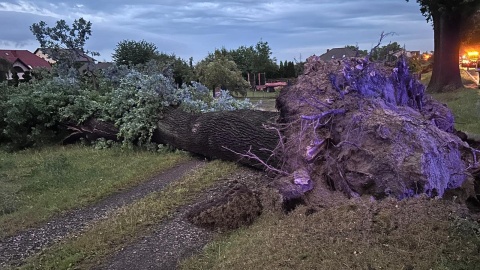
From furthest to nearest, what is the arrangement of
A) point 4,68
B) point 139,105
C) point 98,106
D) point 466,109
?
point 4,68, point 466,109, point 98,106, point 139,105

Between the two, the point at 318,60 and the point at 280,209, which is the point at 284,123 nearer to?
the point at 318,60

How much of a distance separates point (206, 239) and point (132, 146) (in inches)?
210

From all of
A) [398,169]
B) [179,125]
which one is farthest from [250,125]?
[398,169]

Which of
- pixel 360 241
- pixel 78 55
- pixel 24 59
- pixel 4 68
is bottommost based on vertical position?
pixel 360 241

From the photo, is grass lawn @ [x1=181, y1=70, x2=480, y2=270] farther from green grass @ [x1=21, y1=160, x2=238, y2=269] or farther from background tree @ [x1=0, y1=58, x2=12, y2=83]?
background tree @ [x1=0, y1=58, x2=12, y2=83]

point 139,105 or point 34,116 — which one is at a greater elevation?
point 139,105

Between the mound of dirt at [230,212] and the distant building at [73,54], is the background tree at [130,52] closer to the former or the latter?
the distant building at [73,54]

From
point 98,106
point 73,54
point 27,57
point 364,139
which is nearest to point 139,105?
point 98,106

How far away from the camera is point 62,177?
23.9 feet

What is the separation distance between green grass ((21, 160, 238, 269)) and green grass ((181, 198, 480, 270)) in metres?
0.96

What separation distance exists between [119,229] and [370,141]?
2854 mm

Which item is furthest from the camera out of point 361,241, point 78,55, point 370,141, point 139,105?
point 78,55

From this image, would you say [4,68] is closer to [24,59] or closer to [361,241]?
[24,59]

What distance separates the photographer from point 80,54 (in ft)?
49.2
